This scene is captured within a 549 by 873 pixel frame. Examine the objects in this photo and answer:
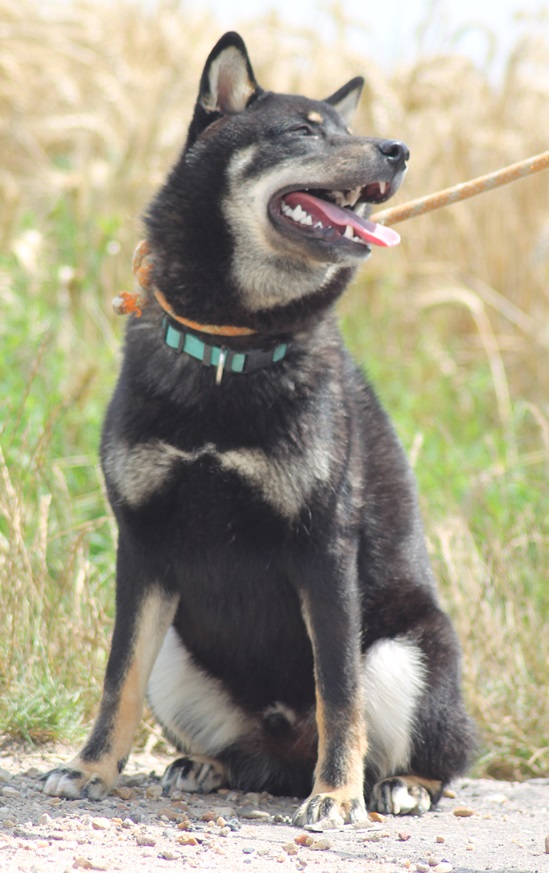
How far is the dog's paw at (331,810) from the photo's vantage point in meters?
2.81

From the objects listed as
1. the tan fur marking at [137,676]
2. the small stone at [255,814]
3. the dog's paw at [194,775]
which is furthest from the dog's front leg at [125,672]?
the small stone at [255,814]

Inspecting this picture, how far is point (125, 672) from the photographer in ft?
10.0

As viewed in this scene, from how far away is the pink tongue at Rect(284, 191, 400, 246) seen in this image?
3027mm

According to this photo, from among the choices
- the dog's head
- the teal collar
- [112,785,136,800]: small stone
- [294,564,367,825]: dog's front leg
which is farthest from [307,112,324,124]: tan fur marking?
[112,785,136,800]: small stone

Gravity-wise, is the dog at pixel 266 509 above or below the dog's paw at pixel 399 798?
above

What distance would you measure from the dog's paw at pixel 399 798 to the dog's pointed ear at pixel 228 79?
2.05 meters

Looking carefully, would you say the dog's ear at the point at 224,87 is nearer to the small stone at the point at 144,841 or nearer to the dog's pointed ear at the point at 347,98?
the dog's pointed ear at the point at 347,98

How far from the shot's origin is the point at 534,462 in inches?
206

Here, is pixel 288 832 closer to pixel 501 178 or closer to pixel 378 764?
pixel 378 764

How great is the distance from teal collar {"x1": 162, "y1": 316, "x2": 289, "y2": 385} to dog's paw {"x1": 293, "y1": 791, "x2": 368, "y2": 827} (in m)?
1.15

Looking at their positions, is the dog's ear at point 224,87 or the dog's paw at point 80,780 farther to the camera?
the dog's ear at point 224,87

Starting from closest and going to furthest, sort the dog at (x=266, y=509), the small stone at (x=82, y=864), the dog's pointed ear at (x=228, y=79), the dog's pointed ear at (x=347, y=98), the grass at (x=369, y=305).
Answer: the small stone at (x=82, y=864) < the dog at (x=266, y=509) < the dog's pointed ear at (x=228, y=79) < the dog's pointed ear at (x=347, y=98) < the grass at (x=369, y=305)

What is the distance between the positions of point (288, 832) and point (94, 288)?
13.7ft

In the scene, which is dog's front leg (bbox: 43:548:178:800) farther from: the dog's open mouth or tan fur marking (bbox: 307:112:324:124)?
tan fur marking (bbox: 307:112:324:124)
